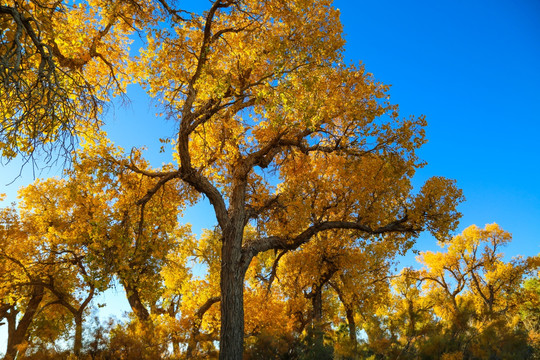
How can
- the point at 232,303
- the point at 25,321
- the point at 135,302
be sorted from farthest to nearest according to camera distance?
the point at 25,321, the point at 135,302, the point at 232,303

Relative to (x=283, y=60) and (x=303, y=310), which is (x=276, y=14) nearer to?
(x=283, y=60)

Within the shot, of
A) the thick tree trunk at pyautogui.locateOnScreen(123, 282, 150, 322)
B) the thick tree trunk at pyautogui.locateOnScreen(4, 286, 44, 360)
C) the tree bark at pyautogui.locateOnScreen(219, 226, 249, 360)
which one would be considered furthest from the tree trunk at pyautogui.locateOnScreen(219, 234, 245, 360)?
the thick tree trunk at pyautogui.locateOnScreen(4, 286, 44, 360)

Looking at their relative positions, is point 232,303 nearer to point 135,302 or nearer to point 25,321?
point 135,302

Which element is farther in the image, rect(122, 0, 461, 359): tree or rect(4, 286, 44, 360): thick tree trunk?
rect(4, 286, 44, 360): thick tree trunk

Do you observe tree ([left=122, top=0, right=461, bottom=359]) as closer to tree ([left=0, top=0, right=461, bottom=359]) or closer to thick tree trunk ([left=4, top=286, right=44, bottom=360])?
tree ([left=0, top=0, right=461, bottom=359])

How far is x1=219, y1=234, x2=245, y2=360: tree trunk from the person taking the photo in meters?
8.95

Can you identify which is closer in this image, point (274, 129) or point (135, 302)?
point (274, 129)

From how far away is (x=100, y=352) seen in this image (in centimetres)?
1016

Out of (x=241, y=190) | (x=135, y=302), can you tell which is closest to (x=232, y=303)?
(x=241, y=190)

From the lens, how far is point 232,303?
30.8 feet

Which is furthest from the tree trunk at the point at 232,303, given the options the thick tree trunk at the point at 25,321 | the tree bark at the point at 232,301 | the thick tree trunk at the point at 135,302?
the thick tree trunk at the point at 25,321

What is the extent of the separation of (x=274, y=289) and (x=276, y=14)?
12.8 m

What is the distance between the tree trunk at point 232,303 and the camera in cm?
895

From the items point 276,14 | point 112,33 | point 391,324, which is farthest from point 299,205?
point 112,33
